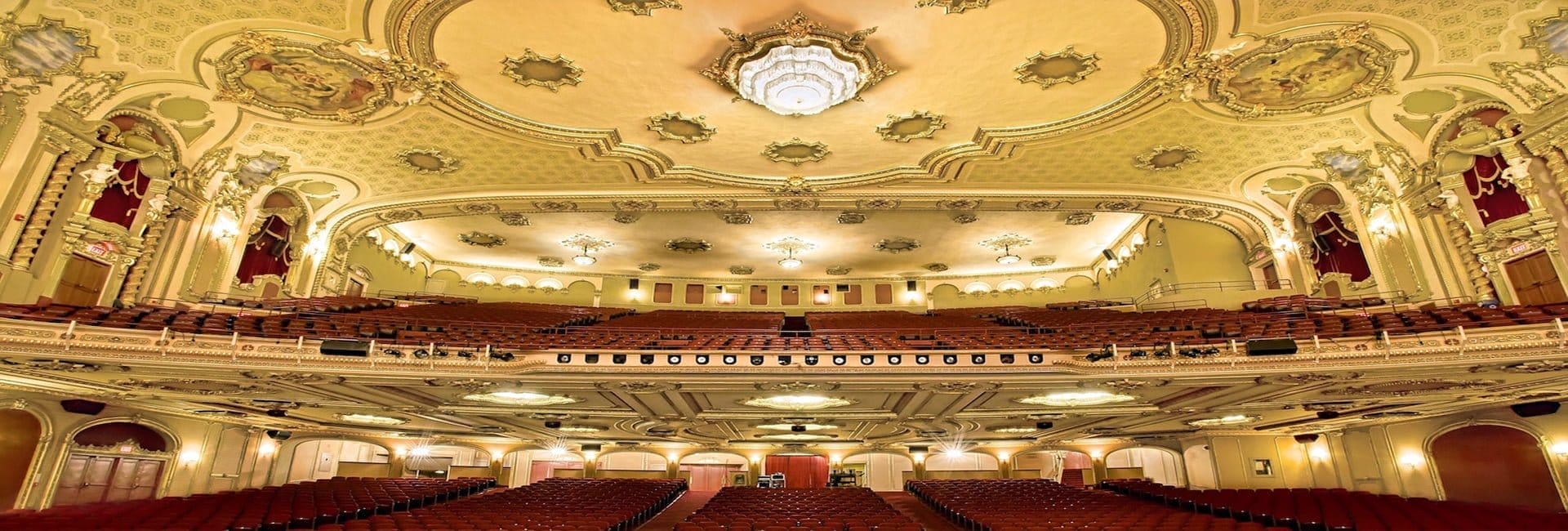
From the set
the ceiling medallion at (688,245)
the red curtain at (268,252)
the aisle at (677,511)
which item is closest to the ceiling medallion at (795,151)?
the ceiling medallion at (688,245)

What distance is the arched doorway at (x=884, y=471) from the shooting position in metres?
20.4

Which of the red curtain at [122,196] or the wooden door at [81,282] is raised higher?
the red curtain at [122,196]

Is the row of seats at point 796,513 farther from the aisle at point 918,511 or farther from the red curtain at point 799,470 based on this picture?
the red curtain at point 799,470

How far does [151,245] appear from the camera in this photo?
36.5 ft

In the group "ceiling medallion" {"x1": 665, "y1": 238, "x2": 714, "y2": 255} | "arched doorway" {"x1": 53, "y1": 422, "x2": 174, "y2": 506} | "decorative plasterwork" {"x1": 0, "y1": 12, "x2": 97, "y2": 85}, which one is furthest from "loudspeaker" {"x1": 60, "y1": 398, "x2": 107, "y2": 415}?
"ceiling medallion" {"x1": 665, "y1": 238, "x2": 714, "y2": 255}

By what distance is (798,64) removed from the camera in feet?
29.0

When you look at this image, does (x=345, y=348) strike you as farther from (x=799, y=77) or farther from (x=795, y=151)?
(x=795, y=151)

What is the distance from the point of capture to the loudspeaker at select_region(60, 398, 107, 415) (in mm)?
10867

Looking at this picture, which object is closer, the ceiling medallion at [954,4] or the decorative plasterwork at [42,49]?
the decorative plasterwork at [42,49]

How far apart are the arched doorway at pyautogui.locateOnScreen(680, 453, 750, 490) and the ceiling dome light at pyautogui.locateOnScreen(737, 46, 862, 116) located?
13942 millimetres

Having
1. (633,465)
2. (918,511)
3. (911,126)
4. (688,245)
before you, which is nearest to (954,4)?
(911,126)

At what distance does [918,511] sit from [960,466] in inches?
282

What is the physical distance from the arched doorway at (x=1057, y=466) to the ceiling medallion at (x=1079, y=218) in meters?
7.43

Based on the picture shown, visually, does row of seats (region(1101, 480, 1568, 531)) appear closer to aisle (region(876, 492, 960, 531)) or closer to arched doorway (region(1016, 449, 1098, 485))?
aisle (region(876, 492, 960, 531))
